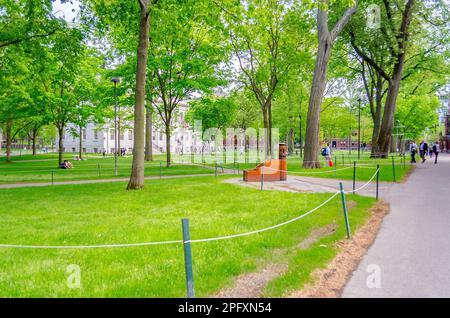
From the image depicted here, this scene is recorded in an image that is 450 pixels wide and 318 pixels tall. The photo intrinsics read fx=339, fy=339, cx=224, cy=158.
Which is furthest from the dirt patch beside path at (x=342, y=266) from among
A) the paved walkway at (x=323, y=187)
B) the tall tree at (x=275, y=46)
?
the tall tree at (x=275, y=46)

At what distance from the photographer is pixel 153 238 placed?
6871mm

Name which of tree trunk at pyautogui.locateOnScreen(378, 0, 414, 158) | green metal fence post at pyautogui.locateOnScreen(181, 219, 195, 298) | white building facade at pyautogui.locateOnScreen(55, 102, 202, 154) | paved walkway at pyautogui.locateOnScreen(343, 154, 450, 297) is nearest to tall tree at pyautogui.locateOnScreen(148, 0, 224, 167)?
tree trunk at pyautogui.locateOnScreen(378, 0, 414, 158)

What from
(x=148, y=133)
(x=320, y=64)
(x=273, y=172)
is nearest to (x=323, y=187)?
(x=273, y=172)

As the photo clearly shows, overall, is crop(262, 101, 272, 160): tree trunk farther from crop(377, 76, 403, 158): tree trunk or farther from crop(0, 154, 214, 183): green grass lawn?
crop(377, 76, 403, 158): tree trunk

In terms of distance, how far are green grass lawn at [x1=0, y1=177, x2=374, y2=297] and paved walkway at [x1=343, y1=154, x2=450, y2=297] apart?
0.75 metres

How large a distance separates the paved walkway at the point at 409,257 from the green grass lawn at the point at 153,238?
2.45 ft

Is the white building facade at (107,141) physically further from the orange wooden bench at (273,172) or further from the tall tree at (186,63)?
the orange wooden bench at (273,172)

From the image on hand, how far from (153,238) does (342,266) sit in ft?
11.9

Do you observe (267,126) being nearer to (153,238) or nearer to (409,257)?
(153,238)

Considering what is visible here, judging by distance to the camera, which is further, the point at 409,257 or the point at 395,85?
the point at 395,85

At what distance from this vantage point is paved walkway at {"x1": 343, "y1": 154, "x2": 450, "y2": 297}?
4.64 m

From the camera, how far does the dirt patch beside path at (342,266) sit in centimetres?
457

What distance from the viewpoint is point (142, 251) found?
19.9 ft
